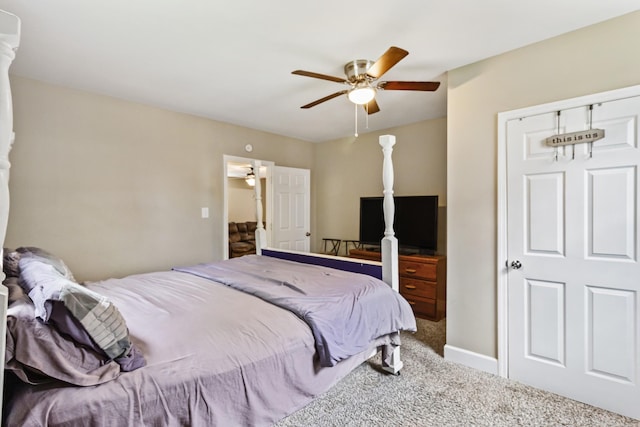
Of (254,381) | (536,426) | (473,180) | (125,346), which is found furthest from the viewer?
(473,180)

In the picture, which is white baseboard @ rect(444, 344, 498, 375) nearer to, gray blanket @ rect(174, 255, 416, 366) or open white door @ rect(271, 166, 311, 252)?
gray blanket @ rect(174, 255, 416, 366)

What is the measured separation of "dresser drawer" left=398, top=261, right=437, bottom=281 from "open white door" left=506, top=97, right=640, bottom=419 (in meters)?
1.26

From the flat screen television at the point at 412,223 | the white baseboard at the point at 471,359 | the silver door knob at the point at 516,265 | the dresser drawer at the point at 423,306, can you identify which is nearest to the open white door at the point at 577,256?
the silver door knob at the point at 516,265

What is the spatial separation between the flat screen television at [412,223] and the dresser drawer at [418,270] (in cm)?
27

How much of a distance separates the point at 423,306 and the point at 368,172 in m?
2.11

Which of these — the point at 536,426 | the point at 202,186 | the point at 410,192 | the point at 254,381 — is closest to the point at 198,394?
the point at 254,381

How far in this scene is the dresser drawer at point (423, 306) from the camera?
3643 mm

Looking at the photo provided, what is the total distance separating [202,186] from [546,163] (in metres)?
3.57

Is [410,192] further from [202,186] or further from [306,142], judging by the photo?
[202,186]

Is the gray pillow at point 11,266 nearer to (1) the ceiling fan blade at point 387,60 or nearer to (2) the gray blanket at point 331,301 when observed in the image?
(2) the gray blanket at point 331,301

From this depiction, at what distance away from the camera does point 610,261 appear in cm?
198

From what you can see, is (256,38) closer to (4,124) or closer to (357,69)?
(357,69)

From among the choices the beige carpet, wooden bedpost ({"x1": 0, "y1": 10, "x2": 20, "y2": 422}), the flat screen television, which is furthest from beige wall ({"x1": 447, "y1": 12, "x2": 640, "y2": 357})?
wooden bedpost ({"x1": 0, "y1": 10, "x2": 20, "y2": 422})

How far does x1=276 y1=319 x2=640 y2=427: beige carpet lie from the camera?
74.1 inches
